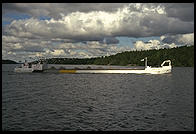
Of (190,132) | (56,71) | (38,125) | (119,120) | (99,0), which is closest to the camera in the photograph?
(99,0)

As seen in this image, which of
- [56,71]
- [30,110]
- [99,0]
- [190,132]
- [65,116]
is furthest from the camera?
[56,71]

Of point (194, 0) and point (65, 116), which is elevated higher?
point (194, 0)

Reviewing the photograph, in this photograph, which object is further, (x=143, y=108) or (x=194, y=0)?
(x=143, y=108)

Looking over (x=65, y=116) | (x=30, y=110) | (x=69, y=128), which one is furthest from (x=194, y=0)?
(x=30, y=110)

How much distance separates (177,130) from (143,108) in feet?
38.9

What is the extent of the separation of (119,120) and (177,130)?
298 inches

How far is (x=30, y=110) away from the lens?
3666 centimetres

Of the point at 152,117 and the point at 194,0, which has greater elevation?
the point at 194,0

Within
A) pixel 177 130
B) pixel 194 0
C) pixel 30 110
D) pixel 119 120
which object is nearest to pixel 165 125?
pixel 177 130

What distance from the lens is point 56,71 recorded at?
162 m

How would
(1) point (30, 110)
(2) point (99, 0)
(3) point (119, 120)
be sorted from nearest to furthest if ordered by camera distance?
1. (2) point (99, 0)
2. (3) point (119, 120)
3. (1) point (30, 110)

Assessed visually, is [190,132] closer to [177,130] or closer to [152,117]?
[177,130]

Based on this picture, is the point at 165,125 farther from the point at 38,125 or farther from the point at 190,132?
the point at 38,125

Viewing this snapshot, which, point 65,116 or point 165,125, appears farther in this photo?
point 65,116
